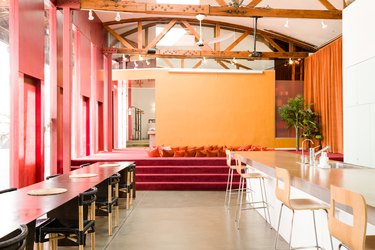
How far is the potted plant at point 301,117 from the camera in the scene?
11.2 meters

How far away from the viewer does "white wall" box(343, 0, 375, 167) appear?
564 centimetres

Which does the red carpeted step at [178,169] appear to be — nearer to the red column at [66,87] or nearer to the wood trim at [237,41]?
the red column at [66,87]

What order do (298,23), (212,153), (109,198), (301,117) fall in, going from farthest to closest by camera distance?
1. (301,117)
2. (298,23)
3. (212,153)
4. (109,198)

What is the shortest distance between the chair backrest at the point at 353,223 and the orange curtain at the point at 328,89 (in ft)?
28.7

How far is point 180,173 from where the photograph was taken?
8.02 m

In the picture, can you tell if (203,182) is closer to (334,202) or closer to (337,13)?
(337,13)

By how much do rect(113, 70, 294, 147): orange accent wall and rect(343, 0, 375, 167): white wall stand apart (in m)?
6.28

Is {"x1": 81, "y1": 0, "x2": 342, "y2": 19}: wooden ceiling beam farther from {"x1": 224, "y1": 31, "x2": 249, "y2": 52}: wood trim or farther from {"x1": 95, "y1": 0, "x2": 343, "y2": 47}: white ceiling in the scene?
{"x1": 224, "y1": 31, "x2": 249, "y2": 52}: wood trim

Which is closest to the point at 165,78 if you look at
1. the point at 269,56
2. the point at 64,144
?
the point at 269,56

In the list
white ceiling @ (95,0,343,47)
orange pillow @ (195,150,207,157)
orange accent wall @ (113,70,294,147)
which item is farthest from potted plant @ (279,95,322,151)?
orange pillow @ (195,150,207,157)

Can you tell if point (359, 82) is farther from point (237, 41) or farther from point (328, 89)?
A: point (237, 41)

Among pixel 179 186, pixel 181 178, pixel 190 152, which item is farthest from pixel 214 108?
pixel 179 186

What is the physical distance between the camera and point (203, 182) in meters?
7.69

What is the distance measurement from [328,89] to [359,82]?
5.04m
